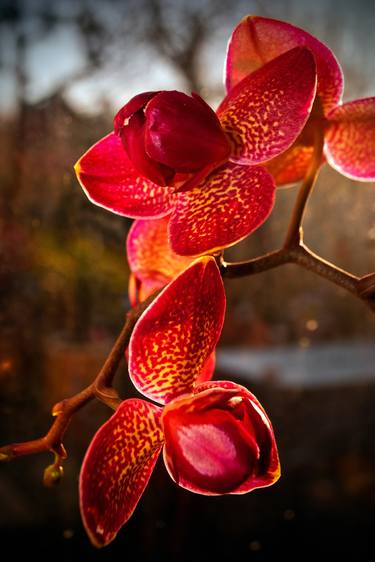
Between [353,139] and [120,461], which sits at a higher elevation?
[353,139]

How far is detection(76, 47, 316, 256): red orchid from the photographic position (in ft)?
1.01

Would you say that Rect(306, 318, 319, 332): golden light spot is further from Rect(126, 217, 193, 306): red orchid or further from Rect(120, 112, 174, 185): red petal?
Rect(120, 112, 174, 185): red petal

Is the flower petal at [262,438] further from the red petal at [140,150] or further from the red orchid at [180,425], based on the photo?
the red petal at [140,150]

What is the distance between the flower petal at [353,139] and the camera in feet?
1.34

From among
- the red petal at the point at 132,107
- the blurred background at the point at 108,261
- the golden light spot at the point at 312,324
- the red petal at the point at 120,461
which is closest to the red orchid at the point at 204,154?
the red petal at the point at 132,107

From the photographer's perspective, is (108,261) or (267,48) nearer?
(267,48)

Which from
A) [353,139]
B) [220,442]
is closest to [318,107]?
[353,139]

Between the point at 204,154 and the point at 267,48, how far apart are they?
114 mm

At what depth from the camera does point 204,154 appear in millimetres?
329

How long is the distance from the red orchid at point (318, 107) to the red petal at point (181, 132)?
0.08 m

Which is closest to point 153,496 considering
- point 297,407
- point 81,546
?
point 81,546

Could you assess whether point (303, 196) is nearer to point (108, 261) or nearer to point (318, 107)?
point (318, 107)

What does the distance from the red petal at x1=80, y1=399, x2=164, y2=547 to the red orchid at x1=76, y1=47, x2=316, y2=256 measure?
0.10 meters

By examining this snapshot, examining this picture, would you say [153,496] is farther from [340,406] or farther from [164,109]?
[164,109]
